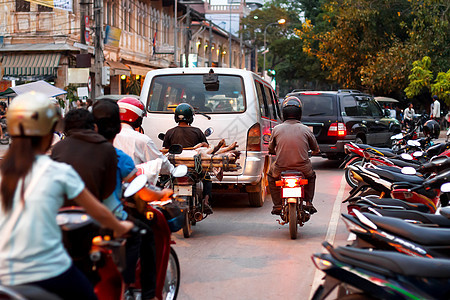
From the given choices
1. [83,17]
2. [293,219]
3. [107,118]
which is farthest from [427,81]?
[107,118]

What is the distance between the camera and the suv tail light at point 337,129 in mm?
15586

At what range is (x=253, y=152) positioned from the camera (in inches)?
392

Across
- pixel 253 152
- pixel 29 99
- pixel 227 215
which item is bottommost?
pixel 227 215

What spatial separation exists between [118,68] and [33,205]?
101 feet

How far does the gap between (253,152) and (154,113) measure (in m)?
1.64

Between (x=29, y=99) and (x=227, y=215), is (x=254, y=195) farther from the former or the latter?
(x=29, y=99)

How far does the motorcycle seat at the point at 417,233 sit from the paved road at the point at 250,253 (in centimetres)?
152

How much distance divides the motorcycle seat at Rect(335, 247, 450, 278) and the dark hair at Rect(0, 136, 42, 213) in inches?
66.9

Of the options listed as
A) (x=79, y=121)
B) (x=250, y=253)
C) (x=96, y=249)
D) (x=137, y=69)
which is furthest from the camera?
(x=137, y=69)

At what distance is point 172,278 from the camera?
195 inches

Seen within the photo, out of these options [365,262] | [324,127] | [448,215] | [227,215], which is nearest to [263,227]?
[227,215]

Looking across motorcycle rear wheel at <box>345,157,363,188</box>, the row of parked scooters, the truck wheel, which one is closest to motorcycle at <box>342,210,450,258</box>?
the row of parked scooters

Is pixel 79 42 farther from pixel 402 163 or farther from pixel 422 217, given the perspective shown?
pixel 422 217

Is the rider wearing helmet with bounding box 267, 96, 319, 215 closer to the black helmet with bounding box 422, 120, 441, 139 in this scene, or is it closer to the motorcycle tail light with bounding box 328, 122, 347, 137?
the black helmet with bounding box 422, 120, 441, 139
